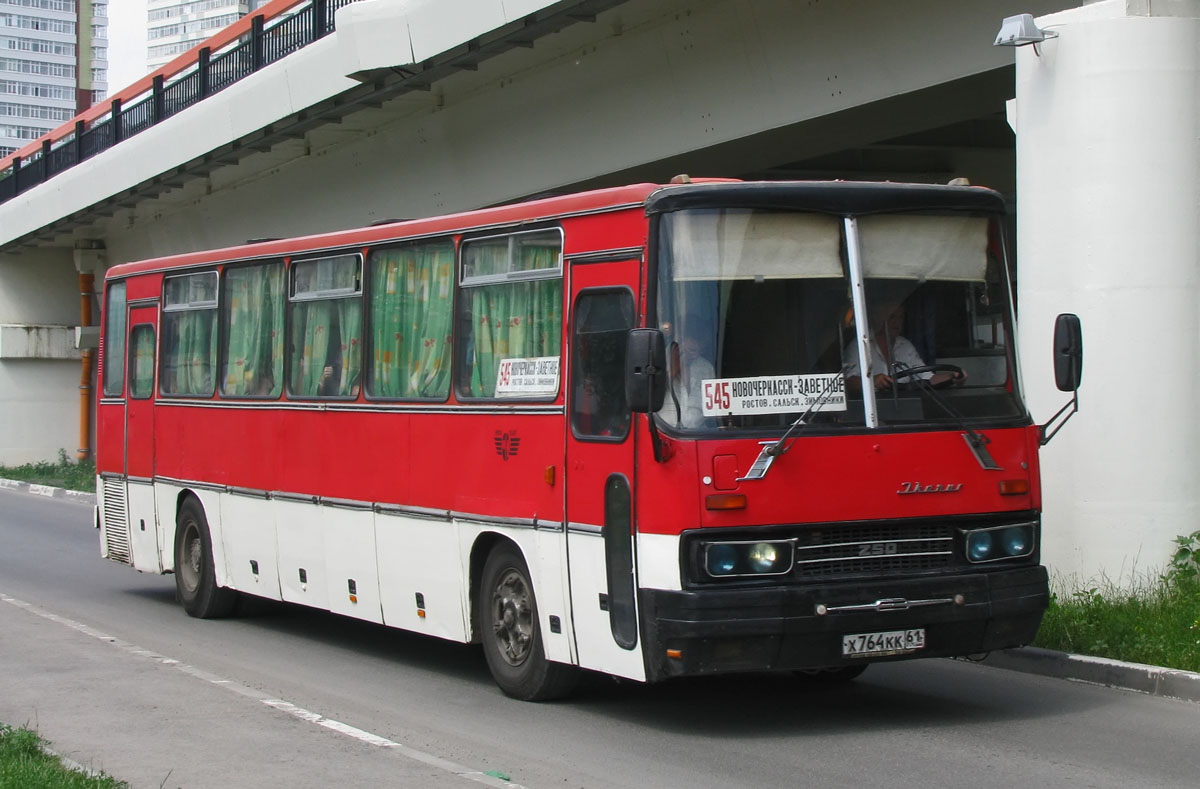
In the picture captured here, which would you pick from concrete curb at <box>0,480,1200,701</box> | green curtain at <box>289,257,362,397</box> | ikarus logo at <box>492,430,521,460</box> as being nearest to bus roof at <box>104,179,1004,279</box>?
ikarus logo at <box>492,430,521,460</box>

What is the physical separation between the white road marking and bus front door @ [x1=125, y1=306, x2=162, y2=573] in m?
1.39

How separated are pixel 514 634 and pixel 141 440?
672 cm

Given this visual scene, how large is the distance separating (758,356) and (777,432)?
0.40 meters

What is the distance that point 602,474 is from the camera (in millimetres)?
8891

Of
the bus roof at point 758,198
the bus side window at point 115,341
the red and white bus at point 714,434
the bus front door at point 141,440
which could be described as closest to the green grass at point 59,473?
the bus side window at point 115,341

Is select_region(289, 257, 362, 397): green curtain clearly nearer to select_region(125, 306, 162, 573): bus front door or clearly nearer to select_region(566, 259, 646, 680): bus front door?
select_region(566, 259, 646, 680): bus front door

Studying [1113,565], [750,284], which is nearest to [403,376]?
[750,284]

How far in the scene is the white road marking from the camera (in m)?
7.68

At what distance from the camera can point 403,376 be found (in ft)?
36.5

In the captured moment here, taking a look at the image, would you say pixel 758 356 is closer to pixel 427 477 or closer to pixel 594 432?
pixel 594 432

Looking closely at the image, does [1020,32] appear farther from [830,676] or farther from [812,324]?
[830,676]

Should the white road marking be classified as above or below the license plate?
below

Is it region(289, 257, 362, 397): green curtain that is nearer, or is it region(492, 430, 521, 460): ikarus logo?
region(492, 430, 521, 460): ikarus logo

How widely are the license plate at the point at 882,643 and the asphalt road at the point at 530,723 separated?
444 mm
